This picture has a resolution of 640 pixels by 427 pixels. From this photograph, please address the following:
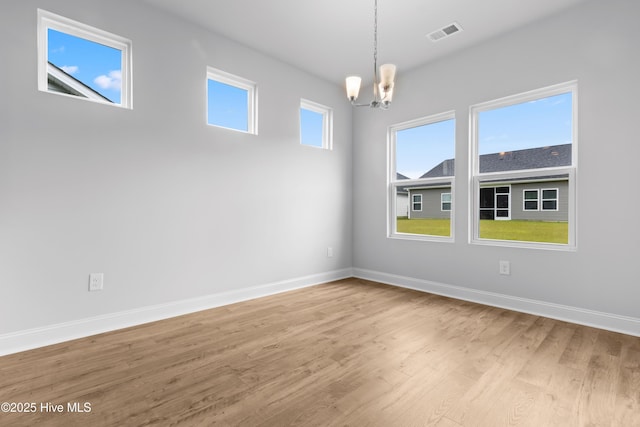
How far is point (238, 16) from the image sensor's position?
10.00 ft

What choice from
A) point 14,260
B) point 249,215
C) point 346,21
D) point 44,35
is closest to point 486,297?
point 249,215

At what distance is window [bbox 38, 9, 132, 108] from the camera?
8.05ft

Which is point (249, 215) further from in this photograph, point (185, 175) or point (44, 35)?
point (44, 35)

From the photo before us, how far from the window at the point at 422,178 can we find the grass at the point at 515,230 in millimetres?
14

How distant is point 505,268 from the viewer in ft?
10.9

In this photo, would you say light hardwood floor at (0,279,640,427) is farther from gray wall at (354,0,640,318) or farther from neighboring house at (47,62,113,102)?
neighboring house at (47,62,113,102)

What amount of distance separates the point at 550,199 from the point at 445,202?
43.2 inches

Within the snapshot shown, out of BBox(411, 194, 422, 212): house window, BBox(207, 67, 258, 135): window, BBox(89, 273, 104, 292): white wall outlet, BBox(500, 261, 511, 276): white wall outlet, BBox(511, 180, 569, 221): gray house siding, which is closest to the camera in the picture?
BBox(89, 273, 104, 292): white wall outlet

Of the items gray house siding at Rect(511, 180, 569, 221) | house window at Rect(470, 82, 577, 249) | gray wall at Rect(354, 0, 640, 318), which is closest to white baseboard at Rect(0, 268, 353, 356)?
gray wall at Rect(354, 0, 640, 318)

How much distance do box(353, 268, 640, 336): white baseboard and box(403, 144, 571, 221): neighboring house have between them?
0.89m

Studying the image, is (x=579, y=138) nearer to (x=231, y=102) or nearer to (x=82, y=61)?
(x=231, y=102)

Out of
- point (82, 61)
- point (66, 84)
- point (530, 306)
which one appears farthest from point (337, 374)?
point (82, 61)

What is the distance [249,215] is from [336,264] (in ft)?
5.66

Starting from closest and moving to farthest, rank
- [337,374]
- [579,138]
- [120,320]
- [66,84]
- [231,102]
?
[337,374], [66,84], [120,320], [579,138], [231,102]
